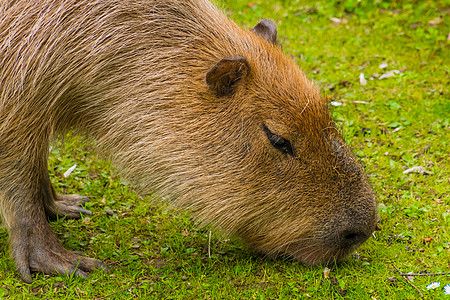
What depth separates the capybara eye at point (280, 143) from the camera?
14.1ft

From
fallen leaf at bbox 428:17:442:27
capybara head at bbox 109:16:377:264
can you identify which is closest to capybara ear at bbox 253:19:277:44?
capybara head at bbox 109:16:377:264

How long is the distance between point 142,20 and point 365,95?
391cm

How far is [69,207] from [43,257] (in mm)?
1016

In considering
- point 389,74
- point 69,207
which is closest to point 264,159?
point 69,207

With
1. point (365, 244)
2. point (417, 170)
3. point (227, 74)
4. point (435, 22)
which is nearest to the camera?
point (227, 74)

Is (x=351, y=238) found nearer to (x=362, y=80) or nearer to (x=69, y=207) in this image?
(x=69, y=207)

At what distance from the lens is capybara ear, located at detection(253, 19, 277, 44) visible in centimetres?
489

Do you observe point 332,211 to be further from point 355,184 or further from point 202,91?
point 202,91

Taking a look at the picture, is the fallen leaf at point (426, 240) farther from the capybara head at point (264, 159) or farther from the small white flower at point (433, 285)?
the capybara head at point (264, 159)

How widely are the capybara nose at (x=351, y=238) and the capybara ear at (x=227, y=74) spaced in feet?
4.49

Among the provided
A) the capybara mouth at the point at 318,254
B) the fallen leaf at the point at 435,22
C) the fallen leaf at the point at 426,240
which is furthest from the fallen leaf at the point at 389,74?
the capybara mouth at the point at 318,254

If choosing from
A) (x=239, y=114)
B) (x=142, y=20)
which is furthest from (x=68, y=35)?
(x=239, y=114)

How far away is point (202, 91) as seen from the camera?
442cm

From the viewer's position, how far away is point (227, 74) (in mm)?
4301
